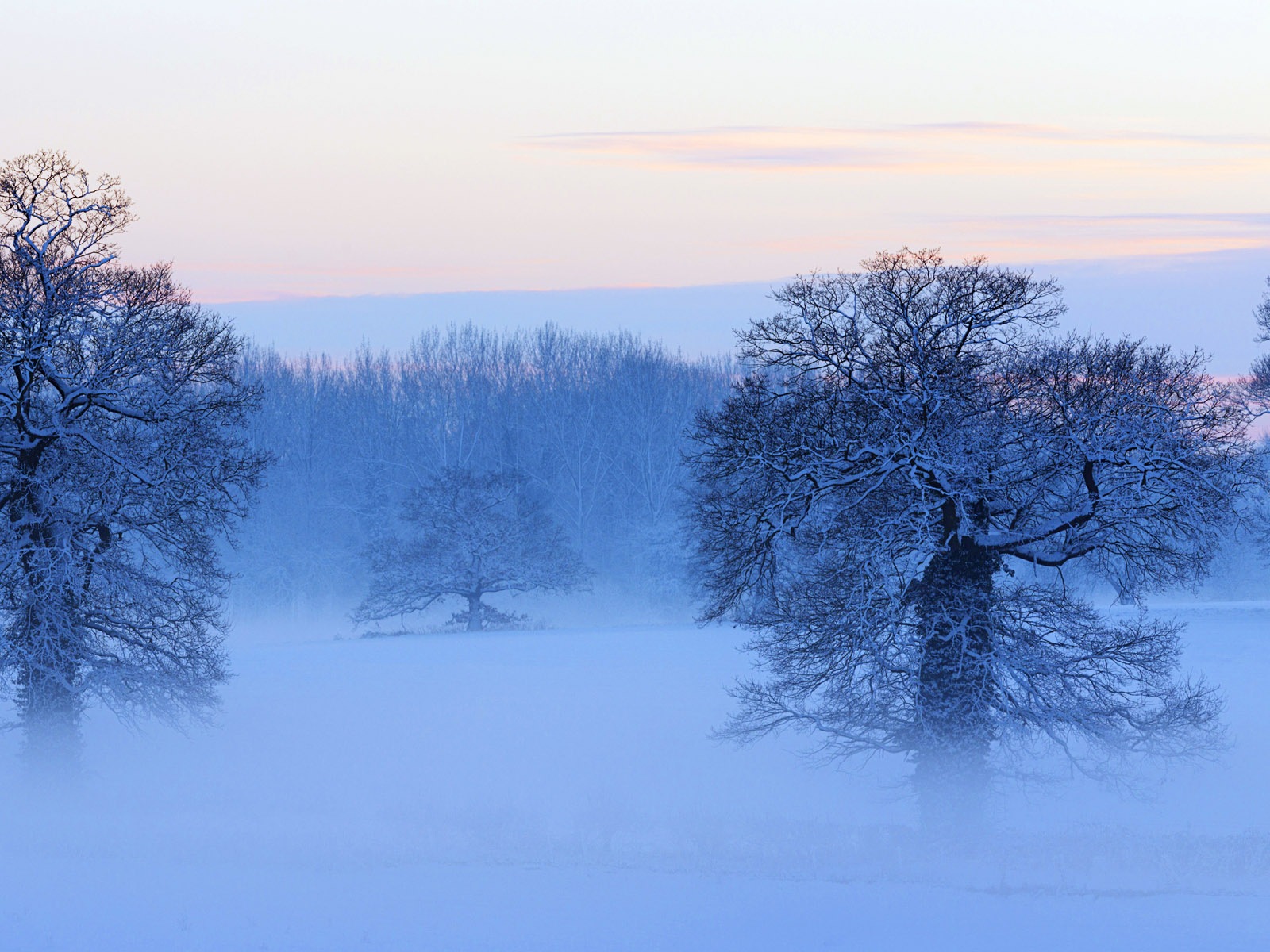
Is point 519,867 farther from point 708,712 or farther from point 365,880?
point 708,712

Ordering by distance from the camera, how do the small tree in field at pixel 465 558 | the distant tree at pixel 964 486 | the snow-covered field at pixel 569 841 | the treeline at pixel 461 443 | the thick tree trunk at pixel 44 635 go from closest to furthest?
the snow-covered field at pixel 569 841, the distant tree at pixel 964 486, the thick tree trunk at pixel 44 635, the small tree in field at pixel 465 558, the treeline at pixel 461 443

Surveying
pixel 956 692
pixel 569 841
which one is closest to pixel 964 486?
pixel 956 692

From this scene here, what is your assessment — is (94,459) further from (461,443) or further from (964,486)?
(461,443)

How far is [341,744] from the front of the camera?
23.4 m

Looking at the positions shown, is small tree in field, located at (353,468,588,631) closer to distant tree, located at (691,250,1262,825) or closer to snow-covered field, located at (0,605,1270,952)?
snow-covered field, located at (0,605,1270,952)

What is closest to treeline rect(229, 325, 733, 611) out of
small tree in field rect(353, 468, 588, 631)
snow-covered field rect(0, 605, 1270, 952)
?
small tree in field rect(353, 468, 588, 631)

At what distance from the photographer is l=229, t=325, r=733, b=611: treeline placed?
229 ft

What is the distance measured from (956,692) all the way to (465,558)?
91.6 feet

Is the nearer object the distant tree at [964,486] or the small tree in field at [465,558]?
the distant tree at [964,486]

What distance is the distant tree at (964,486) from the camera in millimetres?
15602

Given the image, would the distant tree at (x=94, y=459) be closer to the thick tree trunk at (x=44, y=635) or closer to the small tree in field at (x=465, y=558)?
the thick tree trunk at (x=44, y=635)

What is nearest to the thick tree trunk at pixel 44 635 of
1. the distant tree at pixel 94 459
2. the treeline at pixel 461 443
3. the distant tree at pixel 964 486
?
the distant tree at pixel 94 459

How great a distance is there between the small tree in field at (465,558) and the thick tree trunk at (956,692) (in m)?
27.2

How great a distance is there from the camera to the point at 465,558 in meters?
42.5
